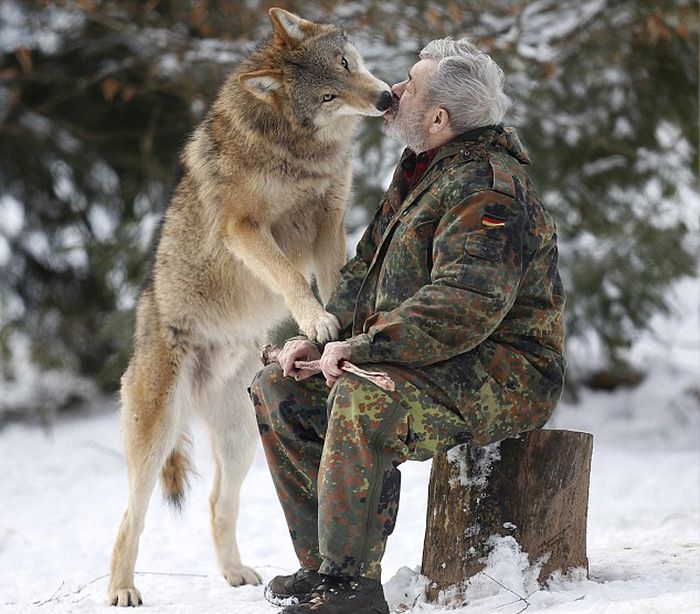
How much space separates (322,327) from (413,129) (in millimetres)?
803

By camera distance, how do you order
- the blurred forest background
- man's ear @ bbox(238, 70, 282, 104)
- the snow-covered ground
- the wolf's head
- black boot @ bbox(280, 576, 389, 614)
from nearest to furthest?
black boot @ bbox(280, 576, 389, 614) < the snow-covered ground < the wolf's head < man's ear @ bbox(238, 70, 282, 104) < the blurred forest background

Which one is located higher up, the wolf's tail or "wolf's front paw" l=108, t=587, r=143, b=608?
the wolf's tail

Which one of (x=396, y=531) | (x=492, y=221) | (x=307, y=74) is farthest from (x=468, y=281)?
(x=396, y=531)

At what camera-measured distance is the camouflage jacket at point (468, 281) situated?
300 cm

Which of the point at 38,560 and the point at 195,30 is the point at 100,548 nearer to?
the point at 38,560

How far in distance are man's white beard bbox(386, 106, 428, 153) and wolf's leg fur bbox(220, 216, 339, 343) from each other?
72cm

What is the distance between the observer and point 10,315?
11320mm

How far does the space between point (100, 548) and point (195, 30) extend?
572 centimetres

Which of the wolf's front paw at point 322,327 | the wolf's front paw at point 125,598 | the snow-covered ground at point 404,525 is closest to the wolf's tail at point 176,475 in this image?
Result: the snow-covered ground at point 404,525

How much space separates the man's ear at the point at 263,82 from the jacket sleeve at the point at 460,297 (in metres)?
1.56

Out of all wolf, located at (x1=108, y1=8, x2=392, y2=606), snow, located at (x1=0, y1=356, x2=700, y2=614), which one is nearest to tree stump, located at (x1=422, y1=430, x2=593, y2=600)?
snow, located at (x1=0, y1=356, x2=700, y2=614)

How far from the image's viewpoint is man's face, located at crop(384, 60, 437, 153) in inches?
135

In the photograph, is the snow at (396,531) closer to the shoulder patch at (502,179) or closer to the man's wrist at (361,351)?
the man's wrist at (361,351)

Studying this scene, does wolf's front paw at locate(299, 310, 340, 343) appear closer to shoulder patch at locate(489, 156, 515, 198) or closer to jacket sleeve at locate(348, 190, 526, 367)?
jacket sleeve at locate(348, 190, 526, 367)
